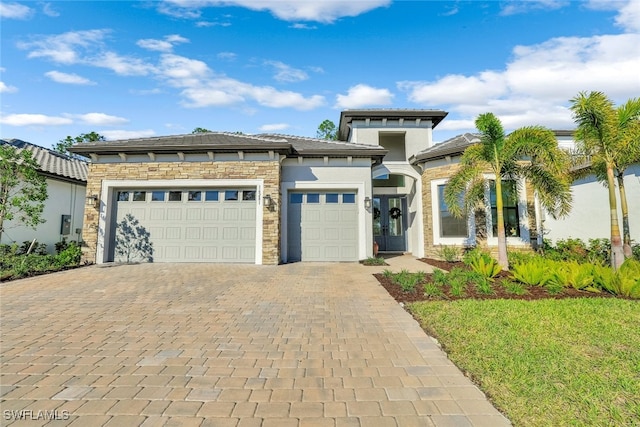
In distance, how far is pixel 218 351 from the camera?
3.29 metres

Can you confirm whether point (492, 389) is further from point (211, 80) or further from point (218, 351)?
point (211, 80)

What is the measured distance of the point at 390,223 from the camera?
1509 centimetres

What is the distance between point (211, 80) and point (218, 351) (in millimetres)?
11103

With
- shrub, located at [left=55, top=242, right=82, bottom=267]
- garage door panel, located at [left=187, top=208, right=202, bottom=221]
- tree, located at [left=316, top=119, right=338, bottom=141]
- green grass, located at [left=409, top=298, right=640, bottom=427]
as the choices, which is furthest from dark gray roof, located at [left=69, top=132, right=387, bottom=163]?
tree, located at [left=316, top=119, right=338, bottom=141]

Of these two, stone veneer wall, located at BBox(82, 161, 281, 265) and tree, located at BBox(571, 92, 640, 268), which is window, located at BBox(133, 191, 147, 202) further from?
tree, located at BBox(571, 92, 640, 268)

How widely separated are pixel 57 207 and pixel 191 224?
6850mm

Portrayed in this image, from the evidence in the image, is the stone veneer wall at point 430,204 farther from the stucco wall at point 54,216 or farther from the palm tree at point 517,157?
the stucco wall at point 54,216

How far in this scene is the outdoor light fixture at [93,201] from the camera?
10.6 meters

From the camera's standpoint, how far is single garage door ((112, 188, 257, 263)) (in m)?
10.5

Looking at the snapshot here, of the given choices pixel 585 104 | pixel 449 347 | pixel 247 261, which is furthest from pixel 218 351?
pixel 585 104

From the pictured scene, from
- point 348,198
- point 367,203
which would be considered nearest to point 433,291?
point 367,203

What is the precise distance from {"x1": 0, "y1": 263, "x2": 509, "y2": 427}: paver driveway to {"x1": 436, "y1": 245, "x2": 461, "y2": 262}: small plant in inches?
250

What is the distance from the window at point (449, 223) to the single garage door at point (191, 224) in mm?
7767

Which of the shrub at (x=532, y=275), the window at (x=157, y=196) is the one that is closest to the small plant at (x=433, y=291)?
the shrub at (x=532, y=275)
